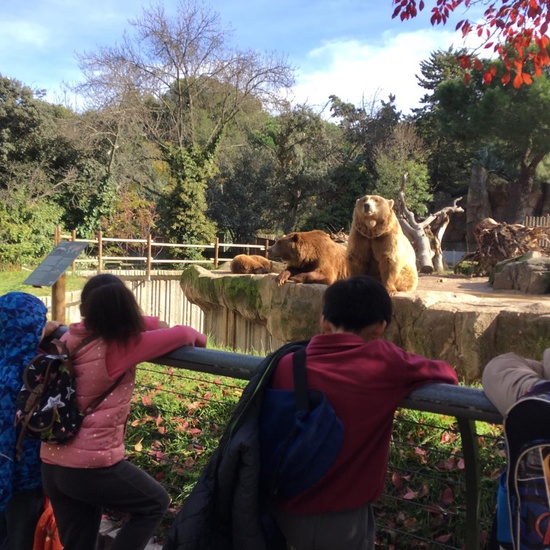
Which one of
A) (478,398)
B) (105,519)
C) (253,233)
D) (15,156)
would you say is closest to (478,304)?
(105,519)

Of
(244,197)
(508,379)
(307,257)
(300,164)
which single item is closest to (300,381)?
(508,379)

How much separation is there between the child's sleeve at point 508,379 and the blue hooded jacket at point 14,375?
5.53 ft

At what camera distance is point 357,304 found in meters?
1.71

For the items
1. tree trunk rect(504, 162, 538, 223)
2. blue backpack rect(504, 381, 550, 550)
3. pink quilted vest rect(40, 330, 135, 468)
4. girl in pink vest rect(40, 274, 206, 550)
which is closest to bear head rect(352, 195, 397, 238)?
girl in pink vest rect(40, 274, 206, 550)

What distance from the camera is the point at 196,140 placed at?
2764cm

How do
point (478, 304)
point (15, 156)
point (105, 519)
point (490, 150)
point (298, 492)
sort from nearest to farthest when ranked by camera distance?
point (298, 492), point (105, 519), point (478, 304), point (15, 156), point (490, 150)

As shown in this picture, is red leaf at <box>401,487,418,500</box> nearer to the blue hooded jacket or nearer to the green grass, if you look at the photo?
the blue hooded jacket

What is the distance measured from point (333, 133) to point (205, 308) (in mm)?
20415

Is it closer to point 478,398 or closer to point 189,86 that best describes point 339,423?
point 478,398

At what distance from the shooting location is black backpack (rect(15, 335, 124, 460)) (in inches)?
77.1

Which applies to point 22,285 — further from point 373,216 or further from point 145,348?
point 145,348

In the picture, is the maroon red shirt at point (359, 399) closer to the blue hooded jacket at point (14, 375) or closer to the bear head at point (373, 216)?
the blue hooded jacket at point (14, 375)

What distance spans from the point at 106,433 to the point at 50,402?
0.22 metres

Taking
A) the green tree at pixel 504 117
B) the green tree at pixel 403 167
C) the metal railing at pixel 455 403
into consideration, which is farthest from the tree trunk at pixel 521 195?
the metal railing at pixel 455 403
